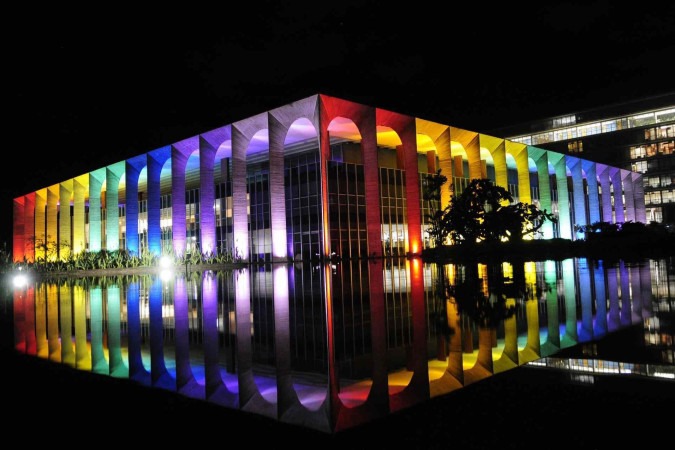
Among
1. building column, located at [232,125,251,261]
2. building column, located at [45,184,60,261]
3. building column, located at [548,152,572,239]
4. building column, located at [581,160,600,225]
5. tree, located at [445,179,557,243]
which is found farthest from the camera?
building column, located at [581,160,600,225]

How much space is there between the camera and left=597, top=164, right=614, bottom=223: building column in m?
59.8

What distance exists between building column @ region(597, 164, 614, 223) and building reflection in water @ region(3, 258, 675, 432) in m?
57.9

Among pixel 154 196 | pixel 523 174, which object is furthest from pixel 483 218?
pixel 154 196

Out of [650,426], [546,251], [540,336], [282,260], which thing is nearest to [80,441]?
[650,426]

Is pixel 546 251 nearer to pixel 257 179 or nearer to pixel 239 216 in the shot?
pixel 239 216

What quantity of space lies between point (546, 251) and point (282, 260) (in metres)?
16.7

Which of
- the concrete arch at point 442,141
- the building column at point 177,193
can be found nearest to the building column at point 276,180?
the building column at point 177,193

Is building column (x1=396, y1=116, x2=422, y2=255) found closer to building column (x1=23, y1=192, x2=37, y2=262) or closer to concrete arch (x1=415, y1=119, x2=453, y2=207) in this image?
concrete arch (x1=415, y1=119, x2=453, y2=207)

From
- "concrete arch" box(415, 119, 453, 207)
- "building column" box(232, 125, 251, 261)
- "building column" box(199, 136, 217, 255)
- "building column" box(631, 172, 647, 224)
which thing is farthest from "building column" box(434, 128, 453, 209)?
"building column" box(631, 172, 647, 224)

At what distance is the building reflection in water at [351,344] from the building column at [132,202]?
1379 inches

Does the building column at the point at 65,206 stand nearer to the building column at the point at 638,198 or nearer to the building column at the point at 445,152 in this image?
the building column at the point at 445,152

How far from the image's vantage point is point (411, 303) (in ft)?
26.3

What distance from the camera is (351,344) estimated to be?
4.86 m

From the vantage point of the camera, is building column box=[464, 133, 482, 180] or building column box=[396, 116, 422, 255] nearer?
building column box=[396, 116, 422, 255]
